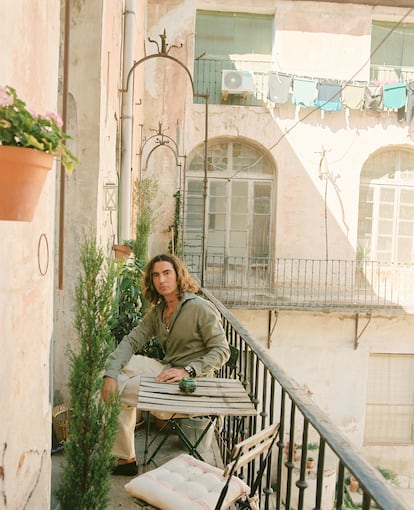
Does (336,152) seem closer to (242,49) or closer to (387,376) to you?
(242,49)

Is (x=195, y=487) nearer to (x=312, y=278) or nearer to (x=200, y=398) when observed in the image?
(x=200, y=398)

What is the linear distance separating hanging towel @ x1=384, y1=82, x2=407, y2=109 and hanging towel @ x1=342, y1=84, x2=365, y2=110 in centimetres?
54

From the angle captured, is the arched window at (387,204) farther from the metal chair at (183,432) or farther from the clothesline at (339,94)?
the metal chair at (183,432)

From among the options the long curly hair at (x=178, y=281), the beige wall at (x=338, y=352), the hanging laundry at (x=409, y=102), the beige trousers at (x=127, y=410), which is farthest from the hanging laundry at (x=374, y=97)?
the beige trousers at (x=127, y=410)

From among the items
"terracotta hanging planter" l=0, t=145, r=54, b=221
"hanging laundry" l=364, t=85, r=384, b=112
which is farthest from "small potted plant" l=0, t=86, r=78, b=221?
"hanging laundry" l=364, t=85, r=384, b=112

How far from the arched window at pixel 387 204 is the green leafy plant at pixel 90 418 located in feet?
40.2

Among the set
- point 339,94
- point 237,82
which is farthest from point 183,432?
point 339,94

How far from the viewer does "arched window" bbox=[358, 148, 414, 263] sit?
543 inches

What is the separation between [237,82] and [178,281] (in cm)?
1005

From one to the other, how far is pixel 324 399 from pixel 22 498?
37.3ft

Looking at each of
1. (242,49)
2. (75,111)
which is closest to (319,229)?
(242,49)

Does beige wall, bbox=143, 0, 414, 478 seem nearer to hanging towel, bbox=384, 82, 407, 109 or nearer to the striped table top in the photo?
hanging towel, bbox=384, 82, 407, 109

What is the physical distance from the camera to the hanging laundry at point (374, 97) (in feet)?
42.4

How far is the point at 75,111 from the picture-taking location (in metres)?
4.35
